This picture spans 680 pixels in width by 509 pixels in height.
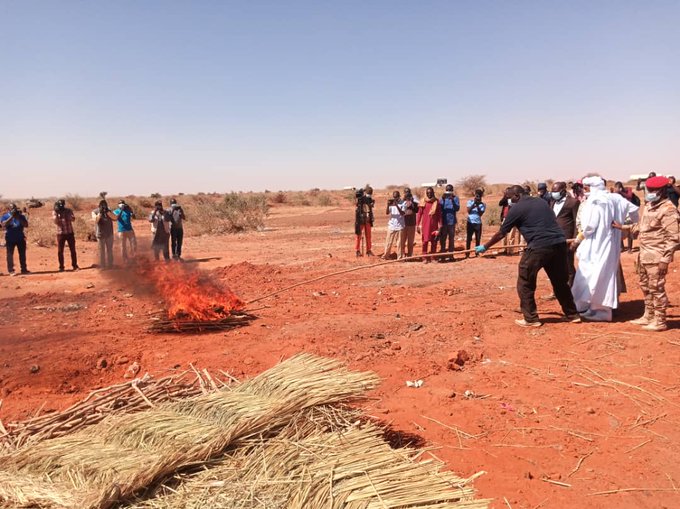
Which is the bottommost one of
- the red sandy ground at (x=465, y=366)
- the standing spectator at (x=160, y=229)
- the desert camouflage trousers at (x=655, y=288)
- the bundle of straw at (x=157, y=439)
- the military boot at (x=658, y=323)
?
the red sandy ground at (x=465, y=366)

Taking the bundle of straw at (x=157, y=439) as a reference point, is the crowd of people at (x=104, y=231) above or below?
above

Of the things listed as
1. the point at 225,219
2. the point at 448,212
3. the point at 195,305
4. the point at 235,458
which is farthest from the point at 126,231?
the point at 235,458

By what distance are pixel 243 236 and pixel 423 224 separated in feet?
35.8

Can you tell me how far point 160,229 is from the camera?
1264 centimetres

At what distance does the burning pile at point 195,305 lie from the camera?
22.1 feet

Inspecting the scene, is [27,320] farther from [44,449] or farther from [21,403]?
[44,449]

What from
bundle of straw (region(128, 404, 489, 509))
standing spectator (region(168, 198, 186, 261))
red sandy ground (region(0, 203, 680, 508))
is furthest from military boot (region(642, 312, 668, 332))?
standing spectator (region(168, 198, 186, 261))

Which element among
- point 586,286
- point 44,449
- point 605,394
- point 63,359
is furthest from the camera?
point 586,286

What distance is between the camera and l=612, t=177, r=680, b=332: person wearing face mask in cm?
593

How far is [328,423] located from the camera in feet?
10.5

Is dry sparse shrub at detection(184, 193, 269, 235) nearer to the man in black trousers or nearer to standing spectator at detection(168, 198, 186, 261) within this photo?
standing spectator at detection(168, 198, 186, 261)

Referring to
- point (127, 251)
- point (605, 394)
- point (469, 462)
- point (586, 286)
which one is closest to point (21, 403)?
point (469, 462)

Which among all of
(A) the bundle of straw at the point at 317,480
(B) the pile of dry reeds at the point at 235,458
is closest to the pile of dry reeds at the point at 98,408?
(B) the pile of dry reeds at the point at 235,458

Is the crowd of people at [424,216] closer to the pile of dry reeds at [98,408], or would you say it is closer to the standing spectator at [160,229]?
the standing spectator at [160,229]
